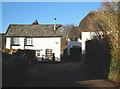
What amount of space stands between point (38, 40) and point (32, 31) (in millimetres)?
2477

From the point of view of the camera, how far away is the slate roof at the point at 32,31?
113 feet

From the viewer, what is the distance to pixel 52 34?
33906 millimetres

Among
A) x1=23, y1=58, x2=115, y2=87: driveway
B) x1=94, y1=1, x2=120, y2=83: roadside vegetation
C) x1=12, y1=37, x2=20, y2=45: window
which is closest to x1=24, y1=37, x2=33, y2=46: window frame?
x1=12, y1=37, x2=20, y2=45: window

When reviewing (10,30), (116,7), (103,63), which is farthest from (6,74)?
(10,30)

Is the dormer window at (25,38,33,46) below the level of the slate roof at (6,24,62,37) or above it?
below

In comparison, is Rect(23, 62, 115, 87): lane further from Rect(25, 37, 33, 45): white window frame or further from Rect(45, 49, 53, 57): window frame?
Rect(25, 37, 33, 45): white window frame

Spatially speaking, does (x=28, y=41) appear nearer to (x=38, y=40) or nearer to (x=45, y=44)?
(x=38, y=40)

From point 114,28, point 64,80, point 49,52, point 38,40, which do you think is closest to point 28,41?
point 38,40

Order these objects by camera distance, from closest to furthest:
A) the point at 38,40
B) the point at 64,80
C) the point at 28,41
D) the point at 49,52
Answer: the point at 64,80, the point at 49,52, the point at 38,40, the point at 28,41

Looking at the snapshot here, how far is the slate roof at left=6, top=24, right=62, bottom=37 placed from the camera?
34.3m

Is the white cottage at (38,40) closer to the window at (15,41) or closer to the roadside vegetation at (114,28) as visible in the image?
the window at (15,41)

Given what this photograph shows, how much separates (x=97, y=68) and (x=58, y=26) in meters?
19.3

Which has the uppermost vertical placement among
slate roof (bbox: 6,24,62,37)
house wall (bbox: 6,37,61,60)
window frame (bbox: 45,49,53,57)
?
slate roof (bbox: 6,24,62,37)

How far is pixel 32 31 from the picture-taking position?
116ft
